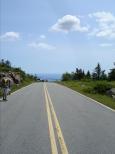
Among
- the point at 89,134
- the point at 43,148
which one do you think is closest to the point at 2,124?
the point at 89,134

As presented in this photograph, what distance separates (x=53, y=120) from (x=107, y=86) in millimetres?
23036

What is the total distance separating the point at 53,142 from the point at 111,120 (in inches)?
204

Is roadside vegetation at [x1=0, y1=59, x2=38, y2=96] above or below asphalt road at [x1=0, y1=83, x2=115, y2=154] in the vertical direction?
above

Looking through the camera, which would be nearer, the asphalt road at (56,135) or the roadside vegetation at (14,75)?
the asphalt road at (56,135)

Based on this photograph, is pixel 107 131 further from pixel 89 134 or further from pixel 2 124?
pixel 2 124

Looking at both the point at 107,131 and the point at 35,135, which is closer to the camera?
the point at 35,135

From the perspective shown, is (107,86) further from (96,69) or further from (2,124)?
(96,69)

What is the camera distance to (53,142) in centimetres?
972

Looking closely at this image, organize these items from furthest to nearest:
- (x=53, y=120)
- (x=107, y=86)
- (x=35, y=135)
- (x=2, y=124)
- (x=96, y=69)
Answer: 1. (x=96, y=69)
2. (x=107, y=86)
3. (x=53, y=120)
4. (x=2, y=124)
5. (x=35, y=135)

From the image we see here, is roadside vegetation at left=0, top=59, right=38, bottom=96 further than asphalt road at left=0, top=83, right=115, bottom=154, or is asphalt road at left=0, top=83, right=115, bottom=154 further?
roadside vegetation at left=0, top=59, right=38, bottom=96

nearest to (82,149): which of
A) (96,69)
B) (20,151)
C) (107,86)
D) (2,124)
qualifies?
(20,151)

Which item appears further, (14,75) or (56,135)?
(14,75)

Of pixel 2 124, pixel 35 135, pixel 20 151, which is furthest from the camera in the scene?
pixel 2 124

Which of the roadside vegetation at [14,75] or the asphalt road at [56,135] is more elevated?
the roadside vegetation at [14,75]
